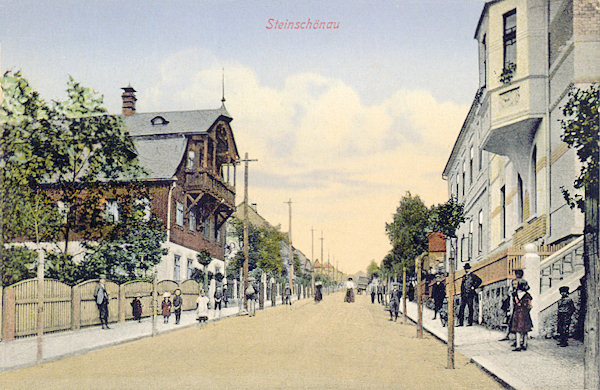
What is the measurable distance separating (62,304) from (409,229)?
2496cm

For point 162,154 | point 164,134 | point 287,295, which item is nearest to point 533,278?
point 162,154

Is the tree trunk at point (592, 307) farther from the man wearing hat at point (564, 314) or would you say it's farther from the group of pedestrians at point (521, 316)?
the man wearing hat at point (564, 314)

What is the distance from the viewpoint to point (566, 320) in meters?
14.9

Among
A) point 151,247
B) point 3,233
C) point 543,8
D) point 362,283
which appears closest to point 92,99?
point 3,233

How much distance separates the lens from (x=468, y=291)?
21953 mm

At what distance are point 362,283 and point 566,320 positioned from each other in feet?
278

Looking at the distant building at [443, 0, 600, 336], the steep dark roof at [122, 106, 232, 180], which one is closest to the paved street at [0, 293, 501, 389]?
the distant building at [443, 0, 600, 336]

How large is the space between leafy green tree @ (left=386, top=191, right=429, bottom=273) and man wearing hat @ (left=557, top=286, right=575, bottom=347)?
2503 centimetres

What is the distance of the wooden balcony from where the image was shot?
40.0 metres

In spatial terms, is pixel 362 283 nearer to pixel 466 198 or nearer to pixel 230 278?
pixel 230 278

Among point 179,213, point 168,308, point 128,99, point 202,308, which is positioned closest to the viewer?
point 202,308

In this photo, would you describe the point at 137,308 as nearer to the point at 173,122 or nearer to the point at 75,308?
the point at 75,308

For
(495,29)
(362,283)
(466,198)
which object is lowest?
(362,283)

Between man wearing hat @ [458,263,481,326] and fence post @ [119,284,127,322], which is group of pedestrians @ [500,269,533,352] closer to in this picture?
man wearing hat @ [458,263,481,326]
